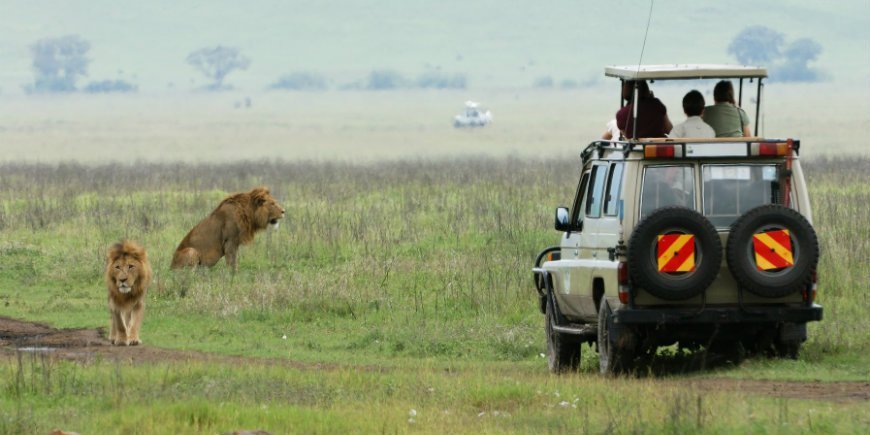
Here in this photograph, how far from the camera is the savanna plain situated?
8750mm

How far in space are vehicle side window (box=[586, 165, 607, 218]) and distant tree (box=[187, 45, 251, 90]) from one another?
13508cm

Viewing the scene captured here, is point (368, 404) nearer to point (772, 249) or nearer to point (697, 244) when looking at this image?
point (697, 244)

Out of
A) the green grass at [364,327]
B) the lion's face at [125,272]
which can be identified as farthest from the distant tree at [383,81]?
the lion's face at [125,272]

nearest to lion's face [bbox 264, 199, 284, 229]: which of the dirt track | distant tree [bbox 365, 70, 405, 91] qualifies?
the dirt track

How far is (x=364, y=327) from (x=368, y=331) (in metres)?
0.46

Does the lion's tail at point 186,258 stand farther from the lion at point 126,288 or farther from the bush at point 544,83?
the bush at point 544,83

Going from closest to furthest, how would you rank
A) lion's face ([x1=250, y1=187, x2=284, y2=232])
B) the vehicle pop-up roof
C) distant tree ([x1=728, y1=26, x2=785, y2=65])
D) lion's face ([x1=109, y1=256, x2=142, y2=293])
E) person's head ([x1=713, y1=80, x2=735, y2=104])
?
1. the vehicle pop-up roof
2. person's head ([x1=713, y1=80, x2=735, y2=104])
3. lion's face ([x1=109, y1=256, x2=142, y2=293])
4. lion's face ([x1=250, y1=187, x2=284, y2=232])
5. distant tree ([x1=728, y1=26, x2=785, y2=65])

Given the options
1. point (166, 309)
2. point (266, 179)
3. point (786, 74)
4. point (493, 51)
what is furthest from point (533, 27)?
point (166, 309)

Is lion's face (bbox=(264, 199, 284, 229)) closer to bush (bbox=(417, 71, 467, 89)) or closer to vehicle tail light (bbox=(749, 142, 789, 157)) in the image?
vehicle tail light (bbox=(749, 142, 789, 157))

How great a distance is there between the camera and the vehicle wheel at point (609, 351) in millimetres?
10531

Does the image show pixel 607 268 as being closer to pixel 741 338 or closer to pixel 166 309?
pixel 741 338

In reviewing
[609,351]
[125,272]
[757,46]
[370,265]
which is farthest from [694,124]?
[757,46]

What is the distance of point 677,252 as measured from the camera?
995cm

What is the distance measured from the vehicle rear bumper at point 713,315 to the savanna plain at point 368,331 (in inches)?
17.5
